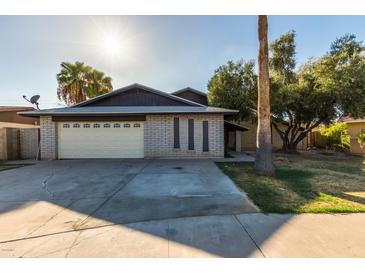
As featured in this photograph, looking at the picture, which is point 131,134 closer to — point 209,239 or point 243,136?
point 209,239

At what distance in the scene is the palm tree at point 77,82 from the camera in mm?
17344

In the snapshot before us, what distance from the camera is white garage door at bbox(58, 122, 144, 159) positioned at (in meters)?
10.4

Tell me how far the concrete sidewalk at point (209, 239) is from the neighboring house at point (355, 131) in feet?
46.3

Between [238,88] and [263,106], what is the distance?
270 inches

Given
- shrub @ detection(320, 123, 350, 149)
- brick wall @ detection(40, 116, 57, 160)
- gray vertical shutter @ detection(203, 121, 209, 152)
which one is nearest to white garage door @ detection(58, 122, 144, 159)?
brick wall @ detection(40, 116, 57, 160)

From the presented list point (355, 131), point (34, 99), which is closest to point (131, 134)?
point (34, 99)

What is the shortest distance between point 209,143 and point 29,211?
26.9 feet

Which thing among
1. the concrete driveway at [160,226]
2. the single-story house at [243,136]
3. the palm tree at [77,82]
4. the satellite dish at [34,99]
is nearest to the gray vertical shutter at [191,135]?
the single-story house at [243,136]

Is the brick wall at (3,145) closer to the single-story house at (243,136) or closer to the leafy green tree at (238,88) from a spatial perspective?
the single-story house at (243,136)

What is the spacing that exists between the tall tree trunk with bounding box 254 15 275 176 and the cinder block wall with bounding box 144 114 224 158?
3.73 m

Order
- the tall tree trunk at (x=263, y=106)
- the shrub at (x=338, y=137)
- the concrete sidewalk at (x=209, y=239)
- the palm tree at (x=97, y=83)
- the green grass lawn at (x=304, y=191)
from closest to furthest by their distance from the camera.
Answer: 1. the concrete sidewalk at (x=209, y=239)
2. the green grass lawn at (x=304, y=191)
3. the tall tree trunk at (x=263, y=106)
4. the shrub at (x=338, y=137)
5. the palm tree at (x=97, y=83)

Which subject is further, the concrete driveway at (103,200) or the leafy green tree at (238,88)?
the leafy green tree at (238,88)

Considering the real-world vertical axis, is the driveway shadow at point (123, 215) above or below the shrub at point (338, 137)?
Answer: below

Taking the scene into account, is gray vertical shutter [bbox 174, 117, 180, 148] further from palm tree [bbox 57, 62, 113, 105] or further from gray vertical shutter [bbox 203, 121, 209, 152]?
palm tree [bbox 57, 62, 113, 105]
